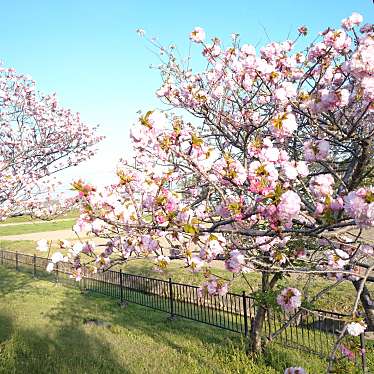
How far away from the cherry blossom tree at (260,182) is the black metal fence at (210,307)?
12.3ft

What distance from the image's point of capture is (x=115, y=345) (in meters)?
7.57

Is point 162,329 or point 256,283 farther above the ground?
point 256,283

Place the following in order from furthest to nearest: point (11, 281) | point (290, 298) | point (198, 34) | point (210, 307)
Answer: point (11, 281) < point (210, 307) < point (198, 34) < point (290, 298)

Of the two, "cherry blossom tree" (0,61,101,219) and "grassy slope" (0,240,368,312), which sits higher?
"cherry blossom tree" (0,61,101,219)

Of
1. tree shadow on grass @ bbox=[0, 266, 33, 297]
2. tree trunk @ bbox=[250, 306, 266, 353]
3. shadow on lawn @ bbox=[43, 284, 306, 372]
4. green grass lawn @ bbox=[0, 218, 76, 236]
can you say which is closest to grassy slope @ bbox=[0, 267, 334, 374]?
shadow on lawn @ bbox=[43, 284, 306, 372]

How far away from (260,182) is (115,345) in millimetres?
6602

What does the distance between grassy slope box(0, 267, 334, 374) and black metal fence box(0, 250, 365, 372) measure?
1.40ft

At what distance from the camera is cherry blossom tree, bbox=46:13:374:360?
90.1 inches

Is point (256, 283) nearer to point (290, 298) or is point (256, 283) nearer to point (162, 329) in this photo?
point (162, 329)

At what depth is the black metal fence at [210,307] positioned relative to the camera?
7.65 metres

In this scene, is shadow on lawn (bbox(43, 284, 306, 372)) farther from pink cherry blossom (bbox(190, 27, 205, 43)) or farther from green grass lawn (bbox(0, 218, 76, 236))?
green grass lawn (bbox(0, 218, 76, 236))

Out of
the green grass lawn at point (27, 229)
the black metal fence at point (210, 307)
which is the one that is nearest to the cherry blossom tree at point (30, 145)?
the black metal fence at point (210, 307)

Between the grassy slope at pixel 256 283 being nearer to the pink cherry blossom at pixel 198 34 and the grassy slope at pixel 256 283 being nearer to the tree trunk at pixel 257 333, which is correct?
the tree trunk at pixel 257 333

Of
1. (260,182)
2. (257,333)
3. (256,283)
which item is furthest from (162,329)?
(260,182)
